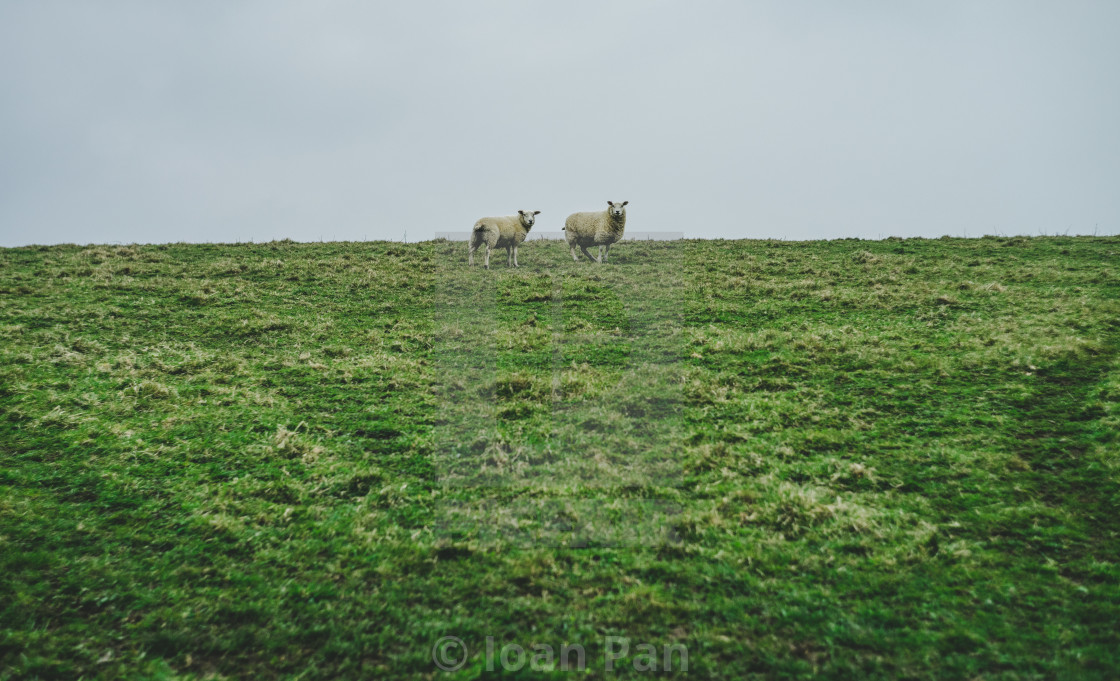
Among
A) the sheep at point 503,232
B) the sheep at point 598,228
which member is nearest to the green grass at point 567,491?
the sheep at point 503,232

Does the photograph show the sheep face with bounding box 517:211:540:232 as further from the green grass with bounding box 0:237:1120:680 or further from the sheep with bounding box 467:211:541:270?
the green grass with bounding box 0:237:1120:680

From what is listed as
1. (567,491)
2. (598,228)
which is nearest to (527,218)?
(598,228)

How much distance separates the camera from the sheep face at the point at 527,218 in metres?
29.2

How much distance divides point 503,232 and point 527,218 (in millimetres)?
1946

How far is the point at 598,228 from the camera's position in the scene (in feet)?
95.3

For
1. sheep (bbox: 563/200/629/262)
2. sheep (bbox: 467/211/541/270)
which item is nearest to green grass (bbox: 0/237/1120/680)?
sheep (bbox: 467/211/541/270)

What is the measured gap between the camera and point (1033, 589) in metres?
6.00

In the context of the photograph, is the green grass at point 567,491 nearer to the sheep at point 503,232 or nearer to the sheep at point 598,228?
the sheep at point 503,232

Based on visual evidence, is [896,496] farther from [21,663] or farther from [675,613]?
[21,663]

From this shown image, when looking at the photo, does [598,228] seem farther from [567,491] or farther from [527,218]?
[567,491]

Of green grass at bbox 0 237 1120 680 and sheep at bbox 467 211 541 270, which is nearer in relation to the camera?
green grass at bbox 0 237 1120 680

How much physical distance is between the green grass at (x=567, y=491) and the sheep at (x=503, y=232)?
9.92m

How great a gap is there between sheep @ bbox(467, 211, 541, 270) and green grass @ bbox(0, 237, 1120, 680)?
9.92 meters

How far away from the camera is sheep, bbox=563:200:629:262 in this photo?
2872 centimetres
